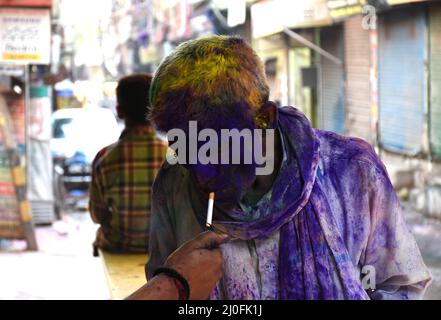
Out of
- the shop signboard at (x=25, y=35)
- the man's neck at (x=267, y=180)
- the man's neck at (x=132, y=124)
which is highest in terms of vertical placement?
the shop signboard at (x=25, y=35)

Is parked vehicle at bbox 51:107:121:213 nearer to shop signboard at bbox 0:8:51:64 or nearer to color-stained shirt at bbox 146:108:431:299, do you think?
shop signboard at bbox 0:8:51:64

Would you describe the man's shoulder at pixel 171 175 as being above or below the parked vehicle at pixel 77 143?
above

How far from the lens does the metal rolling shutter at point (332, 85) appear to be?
1670cm

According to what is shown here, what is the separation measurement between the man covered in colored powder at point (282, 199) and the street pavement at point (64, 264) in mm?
4934

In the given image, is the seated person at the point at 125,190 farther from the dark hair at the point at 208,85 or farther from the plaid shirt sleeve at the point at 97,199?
the dark hair at the point at 208,85

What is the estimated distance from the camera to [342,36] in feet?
54.2

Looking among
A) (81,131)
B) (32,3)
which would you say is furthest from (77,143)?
(32,3)

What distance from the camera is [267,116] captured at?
176 cm

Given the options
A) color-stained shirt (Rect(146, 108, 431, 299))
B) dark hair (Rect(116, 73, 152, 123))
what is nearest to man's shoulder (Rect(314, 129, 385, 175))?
color-stained shirt (Rect(146, 108, 431, 299))

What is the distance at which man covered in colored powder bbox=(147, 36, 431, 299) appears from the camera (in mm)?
1703

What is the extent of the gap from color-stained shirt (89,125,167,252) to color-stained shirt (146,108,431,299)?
307cm

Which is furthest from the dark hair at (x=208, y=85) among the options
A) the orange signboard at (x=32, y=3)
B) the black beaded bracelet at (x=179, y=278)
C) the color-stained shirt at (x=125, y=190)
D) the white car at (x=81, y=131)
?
the white car at (x=81, y=131)

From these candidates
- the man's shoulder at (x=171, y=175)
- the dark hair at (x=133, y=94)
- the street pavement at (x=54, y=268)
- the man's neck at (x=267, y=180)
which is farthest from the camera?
the street pavement at (x=54, y=268)
